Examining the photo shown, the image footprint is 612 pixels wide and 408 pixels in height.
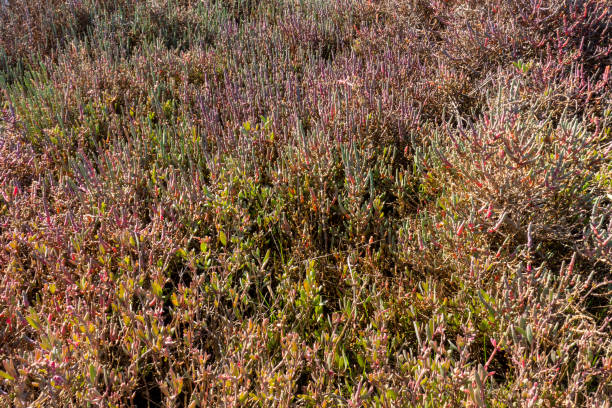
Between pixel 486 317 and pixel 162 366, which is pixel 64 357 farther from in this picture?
pixel 486 317

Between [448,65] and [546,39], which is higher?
[546,39]

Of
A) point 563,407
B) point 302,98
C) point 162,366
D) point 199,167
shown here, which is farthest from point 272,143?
point 563,407

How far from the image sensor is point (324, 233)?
227cm

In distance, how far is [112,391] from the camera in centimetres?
160

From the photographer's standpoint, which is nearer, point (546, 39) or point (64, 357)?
point (64, 357)

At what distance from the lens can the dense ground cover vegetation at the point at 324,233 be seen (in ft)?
5.17

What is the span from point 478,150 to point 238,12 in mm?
4102

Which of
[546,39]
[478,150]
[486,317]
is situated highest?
[546,39]

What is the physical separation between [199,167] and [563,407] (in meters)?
2.03

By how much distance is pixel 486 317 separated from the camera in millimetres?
1833

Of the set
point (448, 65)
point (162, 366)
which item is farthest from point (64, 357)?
point (448, 65)

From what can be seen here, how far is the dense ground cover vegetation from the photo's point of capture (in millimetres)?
1576

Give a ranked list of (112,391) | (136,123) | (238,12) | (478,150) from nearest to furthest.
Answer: (112,391) < (478,150) < (136,123) < (238,12)

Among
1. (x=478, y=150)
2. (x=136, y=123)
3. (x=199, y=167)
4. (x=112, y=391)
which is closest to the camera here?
(x=112, y=391)
